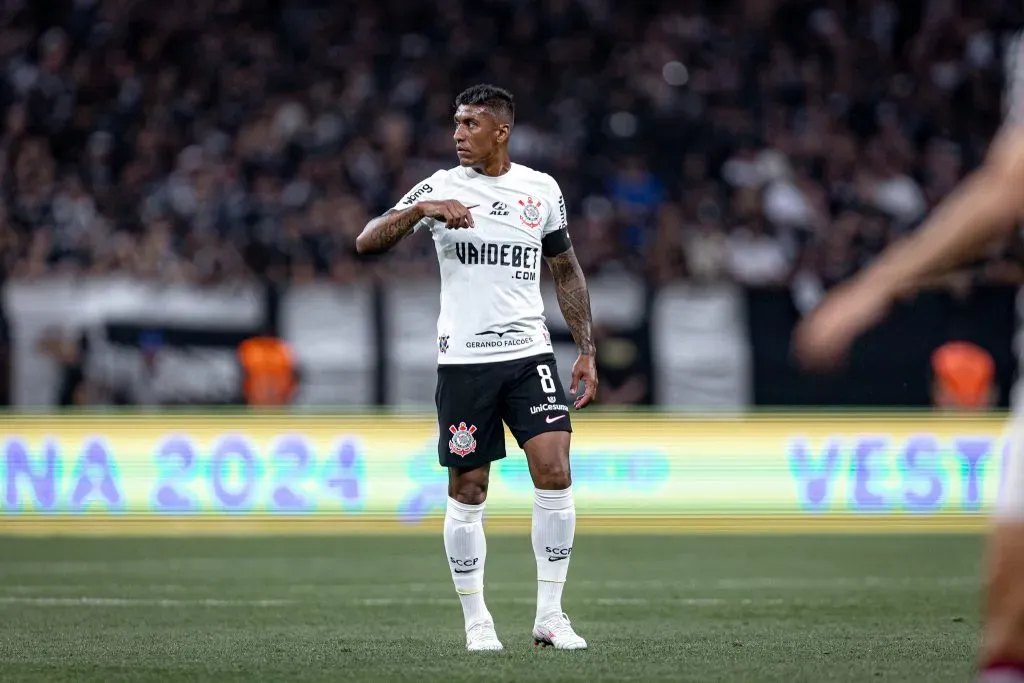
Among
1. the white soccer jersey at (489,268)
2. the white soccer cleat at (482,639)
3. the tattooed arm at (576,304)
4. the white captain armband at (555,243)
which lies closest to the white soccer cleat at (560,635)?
the white soccer cleat at (482,639)

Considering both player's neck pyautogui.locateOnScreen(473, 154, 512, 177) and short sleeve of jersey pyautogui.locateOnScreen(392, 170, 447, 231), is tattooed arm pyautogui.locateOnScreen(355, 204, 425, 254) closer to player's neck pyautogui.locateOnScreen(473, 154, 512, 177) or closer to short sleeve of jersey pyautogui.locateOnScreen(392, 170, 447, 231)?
short sleeve of jersey pyautogui.locateOnScreen(392, 170, 447, 231)

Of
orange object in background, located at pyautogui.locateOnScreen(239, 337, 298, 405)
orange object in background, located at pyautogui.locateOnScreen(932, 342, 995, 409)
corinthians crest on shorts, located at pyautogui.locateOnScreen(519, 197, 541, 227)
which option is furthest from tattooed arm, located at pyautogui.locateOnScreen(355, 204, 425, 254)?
orange object in background, located at pyautogui.locateOnScreen(932, 342, 995, 409)

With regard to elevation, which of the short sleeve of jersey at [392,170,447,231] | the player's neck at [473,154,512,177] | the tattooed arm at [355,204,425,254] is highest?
the player's neck at [473,154,512,177]

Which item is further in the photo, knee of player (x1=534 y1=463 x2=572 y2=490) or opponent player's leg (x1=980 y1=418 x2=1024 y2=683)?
knee of player (x1=534 y1=463 x2=572 y2=490)

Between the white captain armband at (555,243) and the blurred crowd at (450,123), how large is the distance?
9.14 meters

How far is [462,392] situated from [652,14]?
16432 mm

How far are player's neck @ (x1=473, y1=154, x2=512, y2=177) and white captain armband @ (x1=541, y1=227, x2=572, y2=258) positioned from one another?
14.4 inches

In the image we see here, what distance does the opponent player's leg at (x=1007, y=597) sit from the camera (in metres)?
3.63

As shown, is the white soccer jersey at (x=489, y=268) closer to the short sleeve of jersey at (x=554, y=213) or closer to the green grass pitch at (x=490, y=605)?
the short sleeve of jersey at (x=554, y=213)

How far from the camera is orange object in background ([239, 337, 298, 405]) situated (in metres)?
15.2

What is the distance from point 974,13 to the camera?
73.8ft

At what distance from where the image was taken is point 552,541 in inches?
292

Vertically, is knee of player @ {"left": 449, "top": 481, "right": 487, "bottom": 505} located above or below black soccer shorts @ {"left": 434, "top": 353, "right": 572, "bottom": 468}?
below

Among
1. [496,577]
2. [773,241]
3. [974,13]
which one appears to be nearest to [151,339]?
[496,577]
